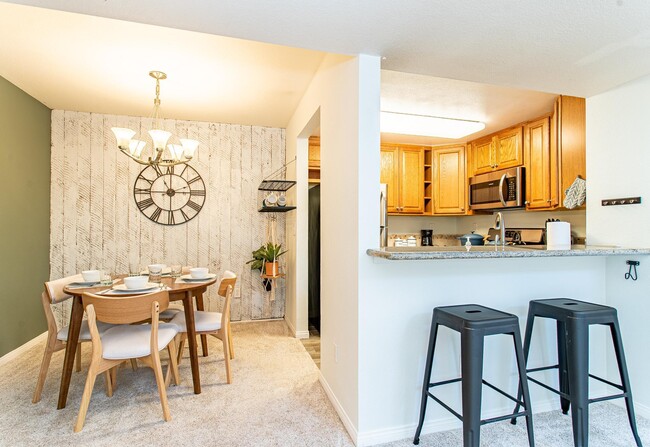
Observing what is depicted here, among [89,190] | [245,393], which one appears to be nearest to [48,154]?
[89,190]

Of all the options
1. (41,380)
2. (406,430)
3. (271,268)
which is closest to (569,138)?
(406,430)

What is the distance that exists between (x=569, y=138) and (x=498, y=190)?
3.22ft

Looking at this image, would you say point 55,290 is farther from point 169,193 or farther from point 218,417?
point 169,193

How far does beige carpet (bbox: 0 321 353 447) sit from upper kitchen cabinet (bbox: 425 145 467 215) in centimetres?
293

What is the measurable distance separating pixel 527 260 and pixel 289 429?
1.74 m

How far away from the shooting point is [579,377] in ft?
5.52

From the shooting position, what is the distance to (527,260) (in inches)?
83.5

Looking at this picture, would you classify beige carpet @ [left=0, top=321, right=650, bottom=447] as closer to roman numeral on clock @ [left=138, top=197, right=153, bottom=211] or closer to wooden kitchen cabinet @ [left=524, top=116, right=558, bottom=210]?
roman numeral on clock @ [left=138, top=197, right=153, bottom=211]

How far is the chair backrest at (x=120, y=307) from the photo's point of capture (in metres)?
1.94

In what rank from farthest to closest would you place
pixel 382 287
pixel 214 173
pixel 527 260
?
pixel 214 173 → pixel 527 260 → pixel 382 287

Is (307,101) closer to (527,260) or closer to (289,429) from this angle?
(527,260)

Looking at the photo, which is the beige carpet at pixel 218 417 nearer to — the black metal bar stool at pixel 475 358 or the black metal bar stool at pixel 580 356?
the black metal bar stool at pixel 580 356

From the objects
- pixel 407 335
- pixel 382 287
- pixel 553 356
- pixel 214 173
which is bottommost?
pixel 553 356

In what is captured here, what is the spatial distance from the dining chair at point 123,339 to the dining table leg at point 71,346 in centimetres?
19
